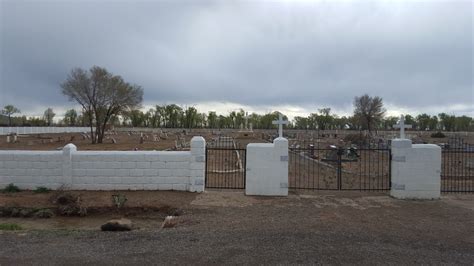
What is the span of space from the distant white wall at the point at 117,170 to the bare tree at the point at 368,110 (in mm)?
70422

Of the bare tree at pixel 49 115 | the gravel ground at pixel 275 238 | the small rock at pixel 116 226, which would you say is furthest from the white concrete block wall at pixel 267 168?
the bare tree at pixel 49 115

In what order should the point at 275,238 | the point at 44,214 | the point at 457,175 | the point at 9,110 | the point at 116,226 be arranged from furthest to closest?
the point at 9,110, the point at 457,175, the point at 44,214, the point at 116,226, the point at 275,238

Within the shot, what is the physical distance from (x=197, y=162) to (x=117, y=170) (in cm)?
236

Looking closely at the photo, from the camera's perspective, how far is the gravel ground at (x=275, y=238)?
17.6 ft

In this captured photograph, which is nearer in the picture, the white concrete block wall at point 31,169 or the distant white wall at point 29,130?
the white concrete block wall at point 31,169

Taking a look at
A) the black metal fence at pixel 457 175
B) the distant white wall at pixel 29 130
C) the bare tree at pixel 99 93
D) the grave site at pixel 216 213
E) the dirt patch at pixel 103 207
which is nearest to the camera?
the grave site at pixel 216 213

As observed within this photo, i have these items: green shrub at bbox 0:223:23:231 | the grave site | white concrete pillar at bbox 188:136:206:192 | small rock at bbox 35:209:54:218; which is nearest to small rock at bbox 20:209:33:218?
the grave site

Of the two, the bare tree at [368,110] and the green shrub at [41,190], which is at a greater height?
the bare tree at [368,110]

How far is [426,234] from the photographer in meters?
6.79

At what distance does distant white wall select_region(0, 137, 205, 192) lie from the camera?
10.5 m

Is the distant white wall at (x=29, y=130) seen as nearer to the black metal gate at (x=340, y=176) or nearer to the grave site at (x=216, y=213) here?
the black metal gate at (x=340, y=176)

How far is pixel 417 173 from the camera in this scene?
10242 mm

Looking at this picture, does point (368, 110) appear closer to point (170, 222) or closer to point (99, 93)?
point (99, 93)

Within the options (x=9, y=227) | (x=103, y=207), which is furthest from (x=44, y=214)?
(x=103, y=207)
